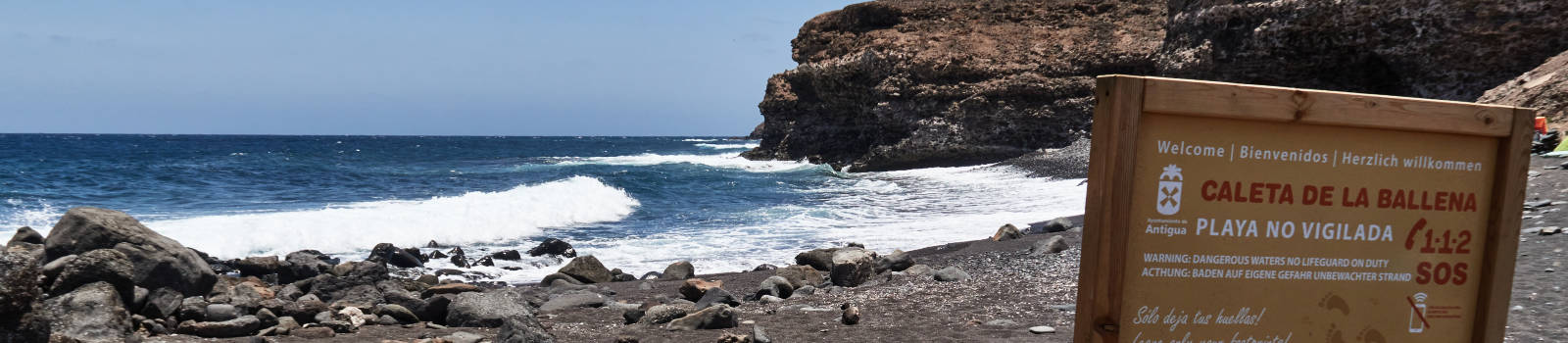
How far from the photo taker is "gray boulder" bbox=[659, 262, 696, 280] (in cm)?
976

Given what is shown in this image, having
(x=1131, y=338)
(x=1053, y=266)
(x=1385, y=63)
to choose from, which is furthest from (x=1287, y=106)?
(x=1385, y=63)

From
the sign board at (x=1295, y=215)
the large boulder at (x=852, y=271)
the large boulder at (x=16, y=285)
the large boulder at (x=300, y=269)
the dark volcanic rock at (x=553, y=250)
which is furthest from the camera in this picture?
the dark volcanic rock at (x=553, y=250)

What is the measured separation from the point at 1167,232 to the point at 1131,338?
11.8 inches

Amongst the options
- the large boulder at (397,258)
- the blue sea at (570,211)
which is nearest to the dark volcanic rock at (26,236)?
the blue sea at (570,211)

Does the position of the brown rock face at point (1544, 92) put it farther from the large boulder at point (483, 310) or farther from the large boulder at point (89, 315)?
the large boulder at point (89, 315)

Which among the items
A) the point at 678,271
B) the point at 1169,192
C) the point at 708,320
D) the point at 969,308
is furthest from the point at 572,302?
the point at 1169,192

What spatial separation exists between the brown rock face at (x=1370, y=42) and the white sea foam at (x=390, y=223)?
1389cm

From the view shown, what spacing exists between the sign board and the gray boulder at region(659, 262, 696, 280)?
7.62 meters

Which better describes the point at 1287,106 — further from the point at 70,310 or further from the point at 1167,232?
the point at 70,310

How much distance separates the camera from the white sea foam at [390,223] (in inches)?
524

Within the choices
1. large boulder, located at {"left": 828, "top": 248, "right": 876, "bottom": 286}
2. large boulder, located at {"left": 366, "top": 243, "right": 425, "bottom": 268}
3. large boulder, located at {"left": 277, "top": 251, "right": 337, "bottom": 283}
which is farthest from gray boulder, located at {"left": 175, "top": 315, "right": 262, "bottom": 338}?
large boulder, located at {"left": 366, "top": 243, "right": 425, "bottom": 268}

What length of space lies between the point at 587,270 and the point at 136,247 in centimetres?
401

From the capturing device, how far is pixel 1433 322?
2.65m

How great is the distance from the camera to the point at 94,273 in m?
6.03
